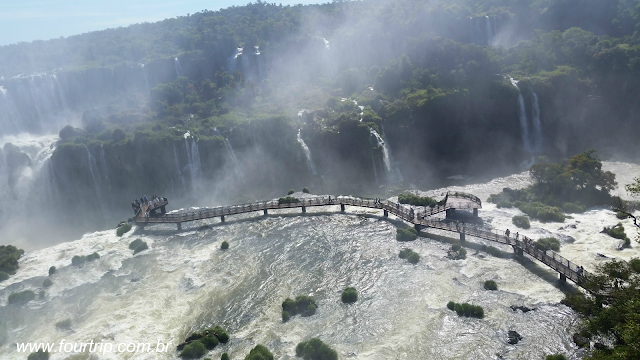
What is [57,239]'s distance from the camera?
64.5 m

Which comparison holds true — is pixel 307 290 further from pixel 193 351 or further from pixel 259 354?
pixel 193 351

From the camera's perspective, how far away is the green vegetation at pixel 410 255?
40.7 m

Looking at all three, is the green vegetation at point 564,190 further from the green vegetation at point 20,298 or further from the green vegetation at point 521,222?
the green vegetation at point 20,298

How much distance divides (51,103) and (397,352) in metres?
102

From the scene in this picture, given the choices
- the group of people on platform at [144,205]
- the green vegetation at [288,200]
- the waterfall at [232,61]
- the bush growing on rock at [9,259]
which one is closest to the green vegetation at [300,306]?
the green vegetation at [288,200]

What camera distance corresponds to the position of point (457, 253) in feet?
136

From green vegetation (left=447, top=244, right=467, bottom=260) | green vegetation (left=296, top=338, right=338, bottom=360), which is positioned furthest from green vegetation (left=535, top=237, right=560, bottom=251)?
green vegetation (left=296, top=338, right=338, bottom=360)

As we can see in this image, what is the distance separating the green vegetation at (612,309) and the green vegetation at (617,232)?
37.2ft

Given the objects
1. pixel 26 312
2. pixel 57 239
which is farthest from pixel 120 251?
pixel 57 239

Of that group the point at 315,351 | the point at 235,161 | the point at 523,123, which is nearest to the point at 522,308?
the point at 315,351

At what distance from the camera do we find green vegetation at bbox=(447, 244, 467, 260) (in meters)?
40.9

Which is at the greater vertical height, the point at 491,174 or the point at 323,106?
the point at 323,106

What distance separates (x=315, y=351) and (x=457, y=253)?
1918 cm

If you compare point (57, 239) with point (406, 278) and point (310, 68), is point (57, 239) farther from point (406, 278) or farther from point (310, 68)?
point (310, 68)
